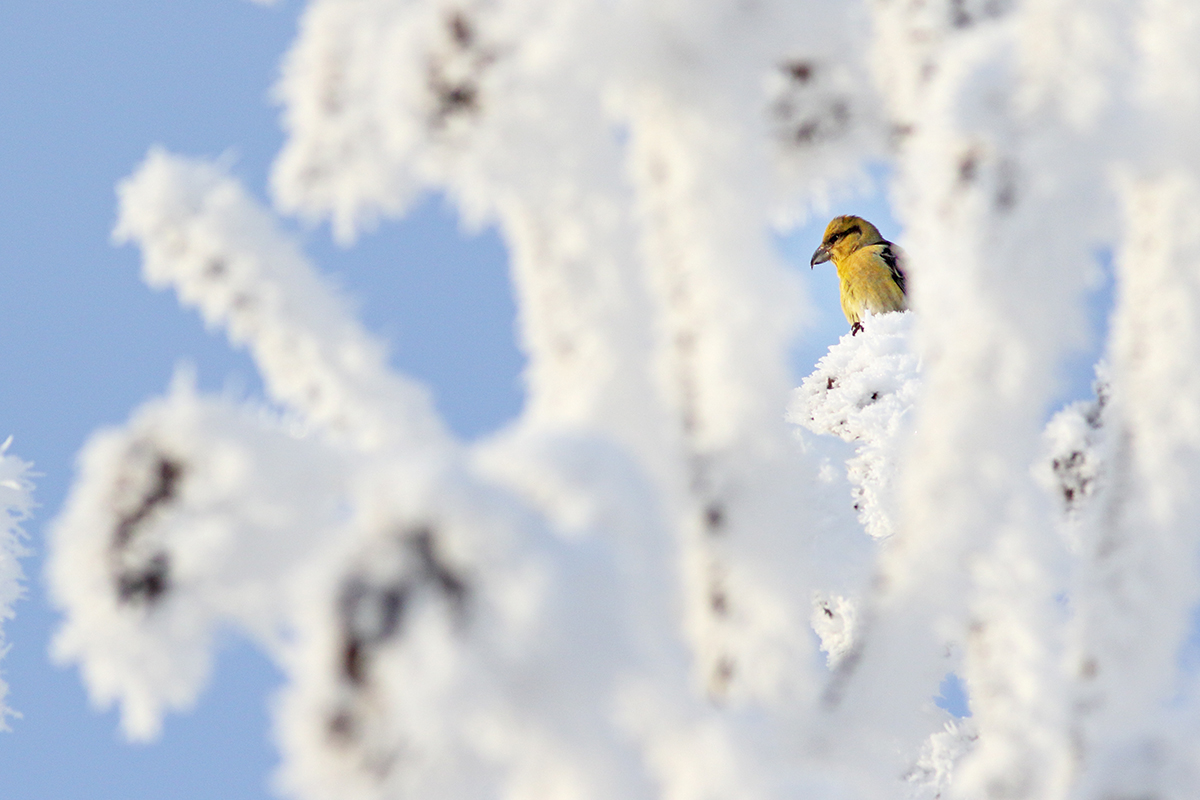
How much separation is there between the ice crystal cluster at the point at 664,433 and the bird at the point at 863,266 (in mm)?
8246

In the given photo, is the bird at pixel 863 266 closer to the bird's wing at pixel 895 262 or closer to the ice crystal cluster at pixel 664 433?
Result: the bird's wing at pixel 895 262

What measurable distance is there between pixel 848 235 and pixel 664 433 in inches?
374

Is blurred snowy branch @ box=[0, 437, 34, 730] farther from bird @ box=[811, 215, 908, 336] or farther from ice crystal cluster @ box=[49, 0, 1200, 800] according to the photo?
bird @ box=[811, 215, 908, 336]

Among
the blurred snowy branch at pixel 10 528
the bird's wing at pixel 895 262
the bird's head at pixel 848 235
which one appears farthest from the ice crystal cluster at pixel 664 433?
the bird's head at pixel 848 235

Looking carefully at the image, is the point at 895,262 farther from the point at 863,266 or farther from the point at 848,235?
the point at 848,235

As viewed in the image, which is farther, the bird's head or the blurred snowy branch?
the bird's head

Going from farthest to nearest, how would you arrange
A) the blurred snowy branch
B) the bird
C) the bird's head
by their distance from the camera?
the bird's head
the bird
the blurred snowy branch

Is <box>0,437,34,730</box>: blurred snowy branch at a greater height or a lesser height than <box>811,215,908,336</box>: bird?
lesser

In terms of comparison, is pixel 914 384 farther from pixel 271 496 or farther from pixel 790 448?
pixel 271 496

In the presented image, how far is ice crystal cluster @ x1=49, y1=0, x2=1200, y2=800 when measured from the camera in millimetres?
1133

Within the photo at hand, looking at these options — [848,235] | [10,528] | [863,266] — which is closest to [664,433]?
[10,528]

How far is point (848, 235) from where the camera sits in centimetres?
1066

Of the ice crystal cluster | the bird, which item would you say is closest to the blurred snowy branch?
the ice crystal cluster

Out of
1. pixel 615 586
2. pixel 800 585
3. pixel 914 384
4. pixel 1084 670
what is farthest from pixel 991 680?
pixel 914 384
